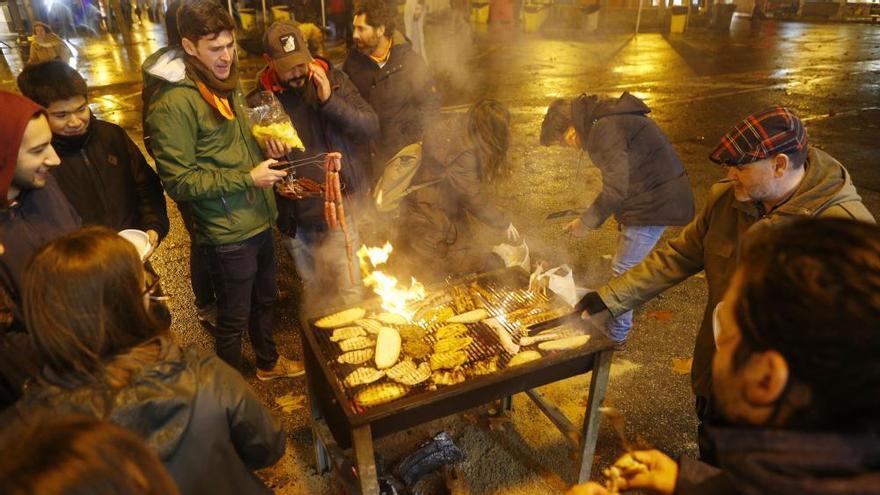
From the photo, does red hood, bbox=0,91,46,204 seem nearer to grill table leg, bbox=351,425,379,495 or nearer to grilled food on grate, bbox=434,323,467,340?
grill table leg, bbox=351,425,379,495

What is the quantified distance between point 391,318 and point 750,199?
2.02 meters

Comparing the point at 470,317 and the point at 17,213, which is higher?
the point at 17,213

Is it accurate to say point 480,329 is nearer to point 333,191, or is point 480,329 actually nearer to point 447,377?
point 447,377

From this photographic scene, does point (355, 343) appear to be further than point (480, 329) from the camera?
No

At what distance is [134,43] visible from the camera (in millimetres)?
21719

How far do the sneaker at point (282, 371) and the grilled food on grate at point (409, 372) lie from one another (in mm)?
1953

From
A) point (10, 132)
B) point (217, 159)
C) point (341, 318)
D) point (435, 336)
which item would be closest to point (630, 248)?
point (435, 336)

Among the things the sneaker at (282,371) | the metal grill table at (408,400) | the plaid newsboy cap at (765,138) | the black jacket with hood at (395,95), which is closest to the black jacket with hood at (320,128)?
the black jacket with hood at (395,95)

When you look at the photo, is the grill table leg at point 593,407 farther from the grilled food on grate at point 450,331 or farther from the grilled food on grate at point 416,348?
the grilled food on grate at point 416,348

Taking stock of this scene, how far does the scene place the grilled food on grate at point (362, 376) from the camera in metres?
2.65

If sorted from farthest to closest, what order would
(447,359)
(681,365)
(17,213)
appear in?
1. (681,365)
2. (447,359)
3. (17,213)

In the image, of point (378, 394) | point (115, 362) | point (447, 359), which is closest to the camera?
point (115, 362)

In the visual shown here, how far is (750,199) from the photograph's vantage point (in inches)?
103

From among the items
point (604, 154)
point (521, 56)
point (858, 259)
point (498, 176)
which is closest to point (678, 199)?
point (604, 154)
